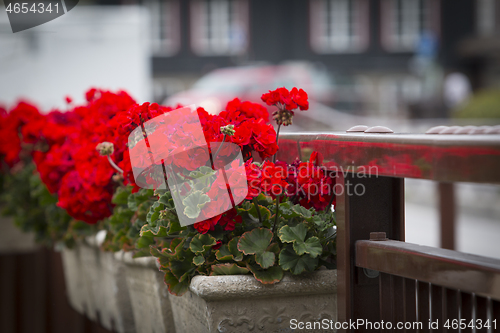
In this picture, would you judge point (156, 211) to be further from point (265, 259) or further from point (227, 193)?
point (265, 259)

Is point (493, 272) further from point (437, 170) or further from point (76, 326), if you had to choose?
point (76, 326)

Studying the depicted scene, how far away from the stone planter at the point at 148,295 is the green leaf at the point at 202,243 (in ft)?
0.94

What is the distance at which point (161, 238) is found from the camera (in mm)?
1482

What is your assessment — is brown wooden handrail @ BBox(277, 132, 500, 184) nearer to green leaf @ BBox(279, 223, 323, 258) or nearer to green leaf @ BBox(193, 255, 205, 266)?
green leaf @ BBox(279, 223, 323, 258)

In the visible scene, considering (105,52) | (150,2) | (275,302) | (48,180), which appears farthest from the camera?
(150,2)

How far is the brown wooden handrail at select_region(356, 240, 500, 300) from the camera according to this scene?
3.13 feet

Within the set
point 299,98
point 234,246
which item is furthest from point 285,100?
point 234,246

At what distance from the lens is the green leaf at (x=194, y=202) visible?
1.32m

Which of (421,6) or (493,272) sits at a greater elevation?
(421,6)

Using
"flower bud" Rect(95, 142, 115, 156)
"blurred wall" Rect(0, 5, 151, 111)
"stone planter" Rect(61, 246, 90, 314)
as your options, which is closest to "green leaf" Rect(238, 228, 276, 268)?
"flower bud" Rect(95, 142, 115, 156)

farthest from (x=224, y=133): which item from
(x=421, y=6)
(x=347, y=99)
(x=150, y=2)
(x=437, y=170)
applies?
(x=421, y=6)

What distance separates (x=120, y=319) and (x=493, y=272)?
58.5 inches

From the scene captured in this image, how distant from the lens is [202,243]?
1368mm

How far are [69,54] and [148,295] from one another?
18.7 ft
